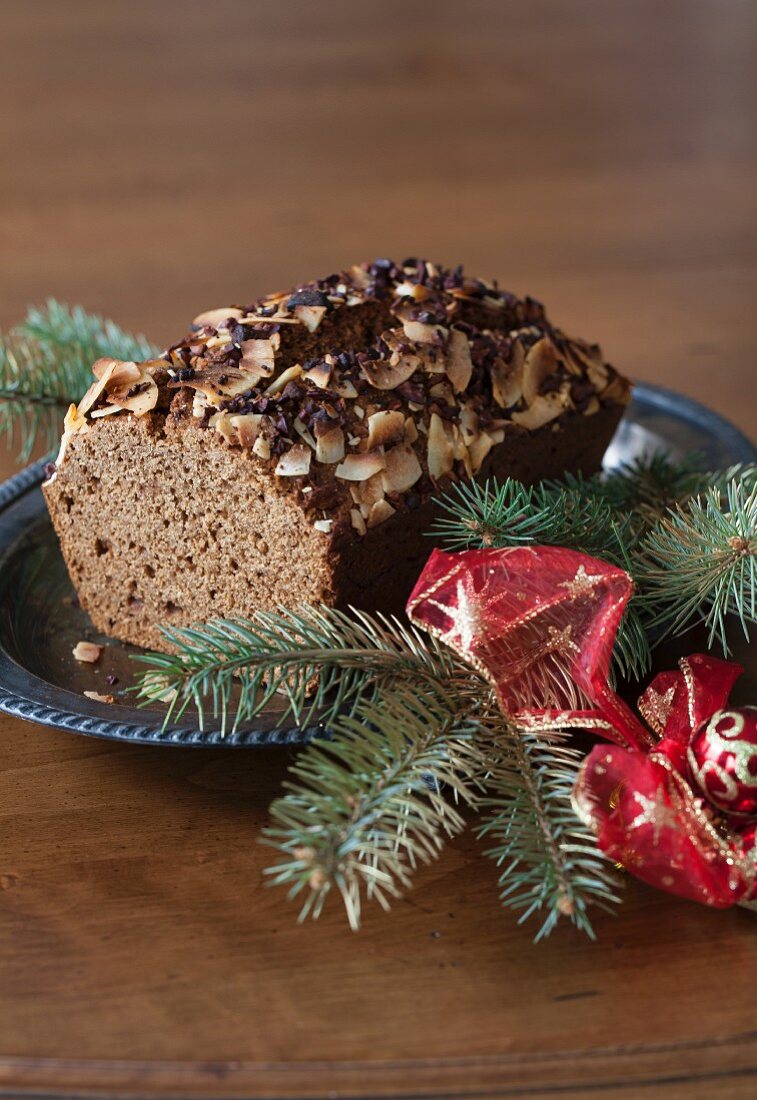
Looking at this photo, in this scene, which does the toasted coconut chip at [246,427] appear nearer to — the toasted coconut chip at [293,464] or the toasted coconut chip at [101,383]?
the toasted coconut chip at [293,464]

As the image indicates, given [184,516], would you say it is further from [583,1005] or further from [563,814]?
[583,1005]

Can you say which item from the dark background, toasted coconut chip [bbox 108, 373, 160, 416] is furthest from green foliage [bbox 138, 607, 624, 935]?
the dark background

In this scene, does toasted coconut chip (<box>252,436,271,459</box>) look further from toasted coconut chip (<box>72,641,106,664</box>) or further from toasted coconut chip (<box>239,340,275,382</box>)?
toasted coconut chip (<box>72,641,106,664</box>)

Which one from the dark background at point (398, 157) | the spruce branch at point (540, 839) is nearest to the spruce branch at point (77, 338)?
the dark background at point (398, 157)

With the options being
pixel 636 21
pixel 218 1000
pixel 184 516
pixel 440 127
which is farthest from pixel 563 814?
pixel 636 21

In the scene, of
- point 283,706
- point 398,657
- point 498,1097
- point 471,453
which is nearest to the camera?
point 498,1097

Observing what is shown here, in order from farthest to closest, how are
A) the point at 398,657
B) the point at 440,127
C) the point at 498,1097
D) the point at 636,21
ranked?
the point at 636,21 → the point at 440,127 → the point at 398,657 → the point at 498,1097

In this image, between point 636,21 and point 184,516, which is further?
point 636,21
